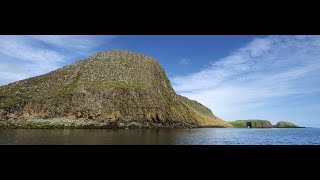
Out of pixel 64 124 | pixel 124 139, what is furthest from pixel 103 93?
pixel 124 139

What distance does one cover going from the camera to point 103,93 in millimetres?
144625

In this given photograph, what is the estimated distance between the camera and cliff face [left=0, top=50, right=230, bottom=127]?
13325cm

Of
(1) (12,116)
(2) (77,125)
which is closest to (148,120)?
(2) (77,125)

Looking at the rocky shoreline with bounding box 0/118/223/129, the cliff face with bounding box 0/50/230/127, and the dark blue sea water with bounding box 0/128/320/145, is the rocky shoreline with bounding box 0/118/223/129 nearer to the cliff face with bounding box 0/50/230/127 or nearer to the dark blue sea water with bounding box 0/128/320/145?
the cliff face with bounding box 0/50/230/127

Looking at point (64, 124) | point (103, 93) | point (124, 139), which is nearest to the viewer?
point (124, 139)

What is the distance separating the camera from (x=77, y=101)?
456 ft

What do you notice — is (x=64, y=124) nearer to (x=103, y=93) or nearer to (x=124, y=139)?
(x=103, y=93)

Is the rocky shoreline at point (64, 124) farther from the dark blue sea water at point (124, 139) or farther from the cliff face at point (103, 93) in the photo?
the dark blue sea water at point (124, 139)

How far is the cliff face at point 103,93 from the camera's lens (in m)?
133

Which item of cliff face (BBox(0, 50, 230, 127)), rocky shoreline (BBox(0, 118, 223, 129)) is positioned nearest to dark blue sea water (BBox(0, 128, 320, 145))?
rocky shoreline (BBox(0, 118, 223, 129))
